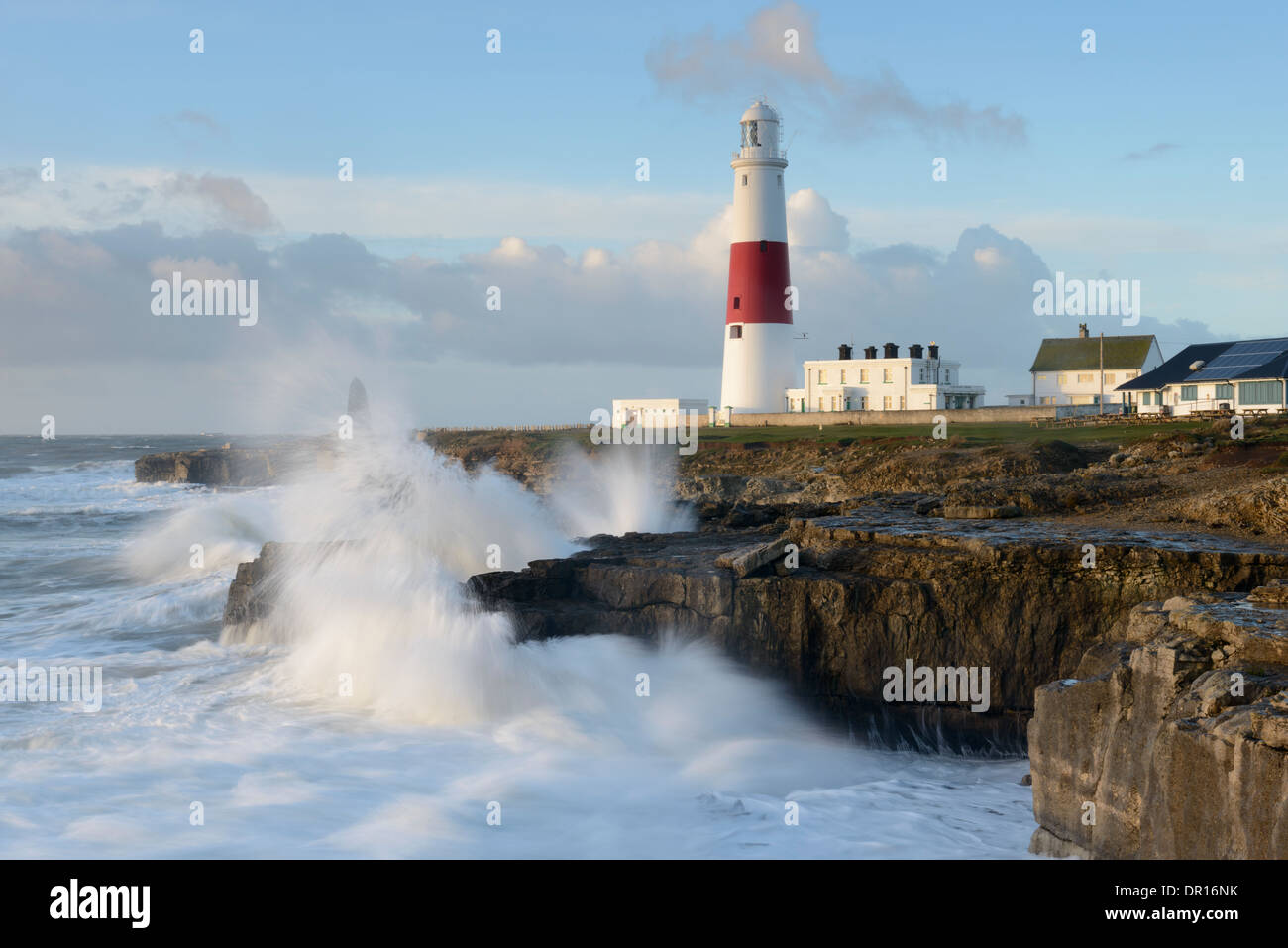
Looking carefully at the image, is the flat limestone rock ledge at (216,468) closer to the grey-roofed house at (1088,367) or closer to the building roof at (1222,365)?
the grey-roofed house at (1088,367)

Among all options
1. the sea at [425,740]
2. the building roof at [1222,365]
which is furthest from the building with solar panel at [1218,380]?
the sea at [425,740]

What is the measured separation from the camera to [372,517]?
16.6m

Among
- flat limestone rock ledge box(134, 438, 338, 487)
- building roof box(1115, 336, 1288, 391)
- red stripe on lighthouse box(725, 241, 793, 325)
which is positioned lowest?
flat limestone rock ledge box(134, 438, 338, 487)

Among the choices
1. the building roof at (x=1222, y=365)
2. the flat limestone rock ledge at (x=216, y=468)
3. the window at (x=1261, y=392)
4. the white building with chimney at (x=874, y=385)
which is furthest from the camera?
the flat limestone rock ledge at (x=216, y=468)

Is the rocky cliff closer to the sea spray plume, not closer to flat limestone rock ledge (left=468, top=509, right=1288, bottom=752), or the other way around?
flat limestone rock ledge (left=468, top=509, right=1288, bottom=752)

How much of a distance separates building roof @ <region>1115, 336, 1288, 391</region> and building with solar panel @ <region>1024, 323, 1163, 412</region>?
2.76 m

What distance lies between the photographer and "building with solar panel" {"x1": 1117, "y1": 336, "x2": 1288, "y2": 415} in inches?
1534

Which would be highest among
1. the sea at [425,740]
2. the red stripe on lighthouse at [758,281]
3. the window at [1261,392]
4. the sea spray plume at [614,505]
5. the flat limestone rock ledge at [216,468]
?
the red stripe on lighthouse at [758,281]

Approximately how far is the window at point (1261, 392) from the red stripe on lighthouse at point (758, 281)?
17.4 metres

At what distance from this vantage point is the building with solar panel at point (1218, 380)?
39.0m

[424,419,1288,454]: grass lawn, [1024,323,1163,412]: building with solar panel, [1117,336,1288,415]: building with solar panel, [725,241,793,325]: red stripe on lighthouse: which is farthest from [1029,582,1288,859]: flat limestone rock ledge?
[1024,323,1163,412]: building with solar panel

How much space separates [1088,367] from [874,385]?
11221 millimetres

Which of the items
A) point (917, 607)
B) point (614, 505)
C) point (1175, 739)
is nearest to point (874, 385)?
point (614, 505)
